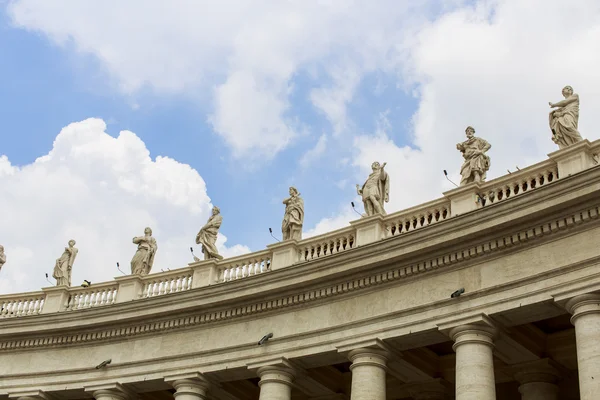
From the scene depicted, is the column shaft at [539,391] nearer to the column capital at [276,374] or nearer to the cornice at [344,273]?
the cornice at [344,273]

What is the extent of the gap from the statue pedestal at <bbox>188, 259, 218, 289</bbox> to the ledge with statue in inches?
1.8

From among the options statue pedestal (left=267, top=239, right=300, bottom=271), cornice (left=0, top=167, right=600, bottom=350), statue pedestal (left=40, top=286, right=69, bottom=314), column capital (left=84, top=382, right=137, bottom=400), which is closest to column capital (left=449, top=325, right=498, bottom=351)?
cornice (left=0, top=167, right=600, bottom=350)

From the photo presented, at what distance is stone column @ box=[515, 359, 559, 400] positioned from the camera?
1378 inches

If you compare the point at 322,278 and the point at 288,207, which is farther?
the point at 288,207

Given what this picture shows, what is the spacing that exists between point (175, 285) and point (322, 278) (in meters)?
9.26

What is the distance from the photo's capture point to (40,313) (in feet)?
144

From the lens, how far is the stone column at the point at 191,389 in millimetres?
37969

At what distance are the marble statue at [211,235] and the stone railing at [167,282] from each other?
Answer: 1.21 m

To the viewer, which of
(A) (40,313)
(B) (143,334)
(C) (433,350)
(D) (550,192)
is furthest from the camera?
(A) (40,313)

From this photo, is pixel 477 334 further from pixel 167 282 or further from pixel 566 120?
pixel 167 282

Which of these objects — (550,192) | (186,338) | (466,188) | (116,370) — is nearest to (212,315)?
(186,338)

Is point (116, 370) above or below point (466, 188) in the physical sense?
below

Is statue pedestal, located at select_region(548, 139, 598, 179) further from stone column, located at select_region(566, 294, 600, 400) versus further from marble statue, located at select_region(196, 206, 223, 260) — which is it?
marble statue, located at select_region(196, 206, 223, 260)

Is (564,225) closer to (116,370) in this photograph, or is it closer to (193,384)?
(193,384)
